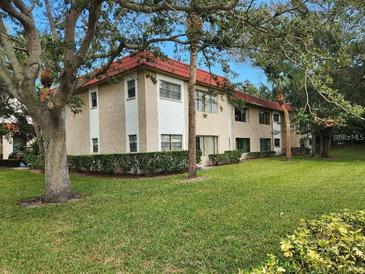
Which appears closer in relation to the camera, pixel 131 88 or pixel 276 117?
pixel 131 88

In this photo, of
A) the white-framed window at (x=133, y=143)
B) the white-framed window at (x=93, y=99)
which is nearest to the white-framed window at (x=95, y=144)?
the white-framed window at (x=93, y=99)

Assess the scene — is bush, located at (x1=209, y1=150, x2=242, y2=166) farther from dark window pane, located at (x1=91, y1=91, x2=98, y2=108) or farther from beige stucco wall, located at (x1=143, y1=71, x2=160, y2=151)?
dark window pane, located at (x1=91, y1=91, x2=98, y2=108)

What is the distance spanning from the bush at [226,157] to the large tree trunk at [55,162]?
45.6 feet

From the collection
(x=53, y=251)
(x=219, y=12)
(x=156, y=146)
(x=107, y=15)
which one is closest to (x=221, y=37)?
(x=219, y=12)

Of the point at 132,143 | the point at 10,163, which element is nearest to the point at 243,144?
the point at 132,143

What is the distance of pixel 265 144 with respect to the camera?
33719mm

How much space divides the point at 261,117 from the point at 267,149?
3.34 meters

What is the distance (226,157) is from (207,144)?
1.62 metres

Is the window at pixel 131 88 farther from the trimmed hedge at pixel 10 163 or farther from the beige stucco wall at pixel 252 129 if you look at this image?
the trimmed hedge at pixel 10 163

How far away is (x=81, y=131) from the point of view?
24.3 m

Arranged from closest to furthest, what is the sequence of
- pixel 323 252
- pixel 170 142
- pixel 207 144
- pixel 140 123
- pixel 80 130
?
pixel 323 252, pixel 140 123, pixel 170 142, pixel 207 144, pixel 80 130

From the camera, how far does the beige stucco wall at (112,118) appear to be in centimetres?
2056

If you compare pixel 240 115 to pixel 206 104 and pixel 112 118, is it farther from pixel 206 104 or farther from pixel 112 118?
pixel 112 118

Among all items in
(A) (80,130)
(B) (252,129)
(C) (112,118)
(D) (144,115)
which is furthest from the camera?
(B) (252,129)
